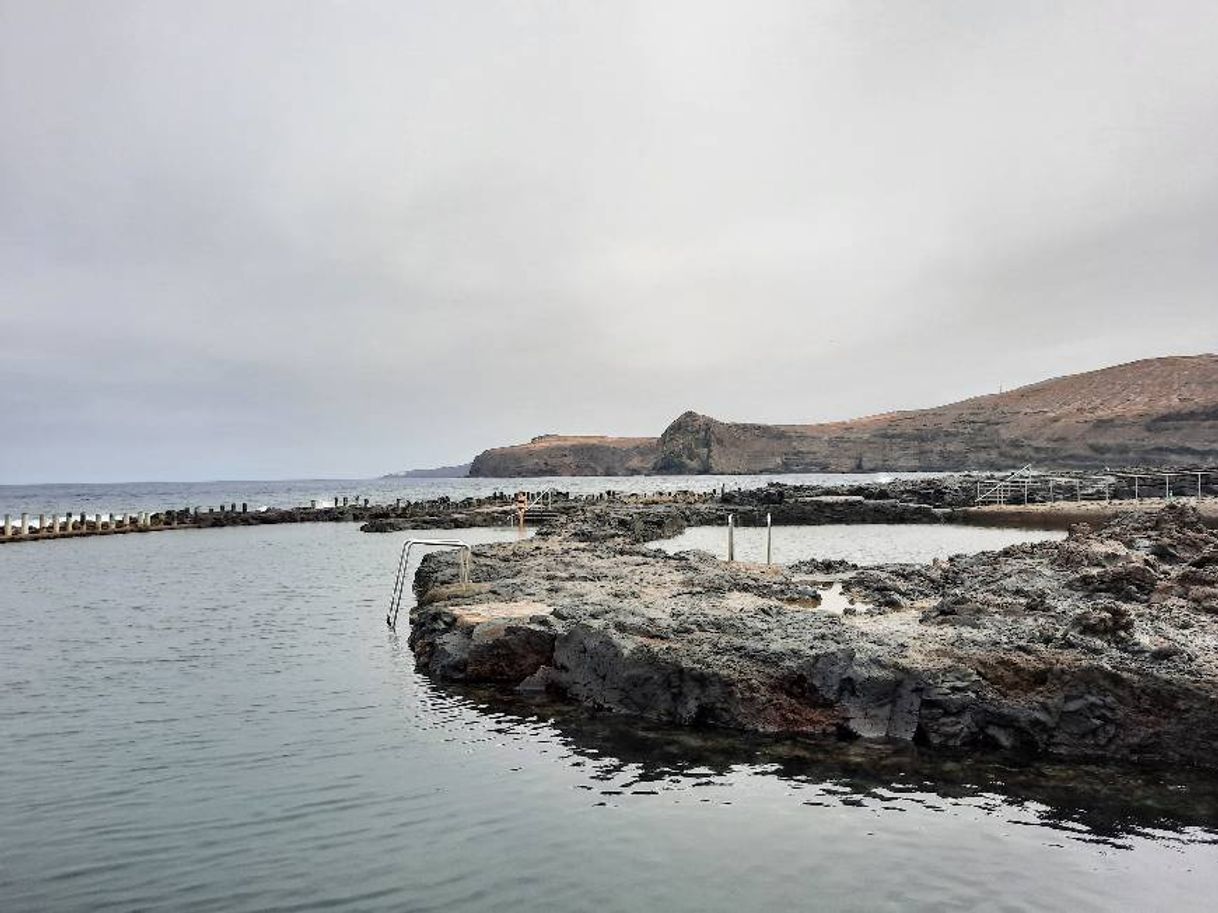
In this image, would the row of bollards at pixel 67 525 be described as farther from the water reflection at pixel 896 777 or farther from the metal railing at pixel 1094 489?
the metal railing at pixel 1094 489

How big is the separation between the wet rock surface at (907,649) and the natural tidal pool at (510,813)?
63 centimetres

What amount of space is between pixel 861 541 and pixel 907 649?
3590cm

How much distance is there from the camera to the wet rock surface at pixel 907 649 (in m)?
10.5

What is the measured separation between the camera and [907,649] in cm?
1211

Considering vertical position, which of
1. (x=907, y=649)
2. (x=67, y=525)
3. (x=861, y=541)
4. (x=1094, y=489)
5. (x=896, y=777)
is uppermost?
(x=67, y=525)

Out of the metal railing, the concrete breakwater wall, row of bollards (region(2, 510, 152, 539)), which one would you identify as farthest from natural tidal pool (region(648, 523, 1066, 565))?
row of bollards (region(2, 510, 152, 539))

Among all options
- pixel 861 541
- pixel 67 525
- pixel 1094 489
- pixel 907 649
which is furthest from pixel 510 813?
pixel 1094 489

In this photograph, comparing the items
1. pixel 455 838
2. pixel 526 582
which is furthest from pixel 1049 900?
pixel 526 582

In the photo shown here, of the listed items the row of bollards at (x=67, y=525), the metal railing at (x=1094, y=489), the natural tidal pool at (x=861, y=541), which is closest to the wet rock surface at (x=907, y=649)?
the natural tidal pool at (x=861, y=541)

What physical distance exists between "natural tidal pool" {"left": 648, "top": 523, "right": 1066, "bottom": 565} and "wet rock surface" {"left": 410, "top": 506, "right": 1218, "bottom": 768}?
551 inches

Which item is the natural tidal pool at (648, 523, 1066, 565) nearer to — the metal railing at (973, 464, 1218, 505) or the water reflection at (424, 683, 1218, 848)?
the metal railing at (973, 464, 1218, 505)

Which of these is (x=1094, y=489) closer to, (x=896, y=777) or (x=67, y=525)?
(x=896, y=777)

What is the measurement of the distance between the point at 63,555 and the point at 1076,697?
46979mm

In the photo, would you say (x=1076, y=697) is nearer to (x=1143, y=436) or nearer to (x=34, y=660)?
(x=34, y=660)
